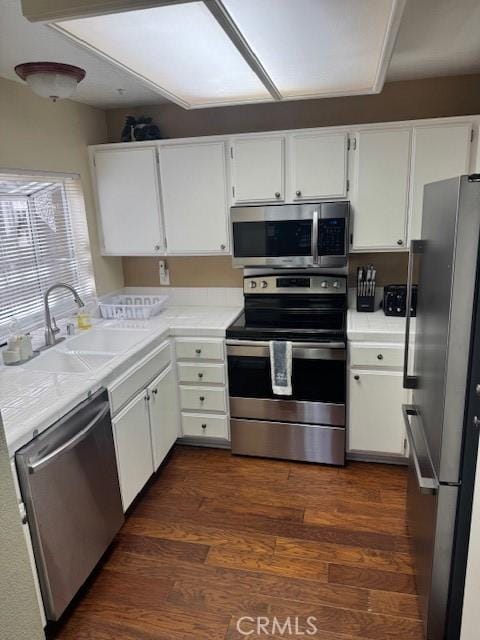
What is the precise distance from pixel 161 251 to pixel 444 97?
2076 mm

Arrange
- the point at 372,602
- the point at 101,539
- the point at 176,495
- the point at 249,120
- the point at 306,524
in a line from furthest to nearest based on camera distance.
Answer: the point at 249,120 < the point at 176,495 < the point at 306,524 < the point at 101,539 < the point at 372,602

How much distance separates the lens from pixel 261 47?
158cm

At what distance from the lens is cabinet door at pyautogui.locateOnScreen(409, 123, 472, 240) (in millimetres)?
2561

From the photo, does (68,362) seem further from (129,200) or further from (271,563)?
(271,563)

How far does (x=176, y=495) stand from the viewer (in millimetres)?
2656

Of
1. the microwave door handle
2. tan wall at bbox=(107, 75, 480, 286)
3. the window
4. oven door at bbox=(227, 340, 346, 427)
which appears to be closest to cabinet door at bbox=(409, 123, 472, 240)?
tan wall at bbox=(107, 75, 480, 286)

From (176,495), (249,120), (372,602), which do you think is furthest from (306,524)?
(249,120)

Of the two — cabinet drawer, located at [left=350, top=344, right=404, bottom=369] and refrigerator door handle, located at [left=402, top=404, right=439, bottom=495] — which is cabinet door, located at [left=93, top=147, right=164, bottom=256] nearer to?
cabinet drawer, located at [left=350, top=344, right=404, bottom=369]

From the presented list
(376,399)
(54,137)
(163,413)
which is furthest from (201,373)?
(54,137)

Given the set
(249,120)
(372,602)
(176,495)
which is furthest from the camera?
(249,120)

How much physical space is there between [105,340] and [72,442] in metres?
1.03

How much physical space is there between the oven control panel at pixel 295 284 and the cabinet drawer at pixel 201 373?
24.2 inches

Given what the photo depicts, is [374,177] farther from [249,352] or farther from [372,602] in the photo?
[372,602]

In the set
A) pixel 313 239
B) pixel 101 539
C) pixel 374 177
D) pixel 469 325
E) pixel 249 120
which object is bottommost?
pixel 101 539
